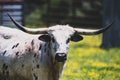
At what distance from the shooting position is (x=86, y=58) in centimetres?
1816

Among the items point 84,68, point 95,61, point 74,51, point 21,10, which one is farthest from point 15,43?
point 21,10

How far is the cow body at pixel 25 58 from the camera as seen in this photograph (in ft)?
31.9

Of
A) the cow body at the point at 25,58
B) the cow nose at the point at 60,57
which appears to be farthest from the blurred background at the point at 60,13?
the cow nose at the point at 60,57

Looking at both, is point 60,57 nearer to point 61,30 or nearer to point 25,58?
point 61,30

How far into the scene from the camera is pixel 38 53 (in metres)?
9.88

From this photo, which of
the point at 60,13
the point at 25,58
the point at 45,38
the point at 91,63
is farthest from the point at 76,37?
the point at 60,13

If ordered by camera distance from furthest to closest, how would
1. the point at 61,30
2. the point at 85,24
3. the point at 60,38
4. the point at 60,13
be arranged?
the point at 60,13 < the point at 85,24 < the point at 61,30 < the point at 60,38

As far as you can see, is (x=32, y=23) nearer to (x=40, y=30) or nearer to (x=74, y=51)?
(x=74, y=51)

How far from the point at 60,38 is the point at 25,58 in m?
0.98

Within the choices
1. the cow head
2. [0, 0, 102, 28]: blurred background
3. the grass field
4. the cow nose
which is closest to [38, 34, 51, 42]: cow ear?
the cow head

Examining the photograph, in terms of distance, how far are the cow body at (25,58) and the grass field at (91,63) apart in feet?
8.52

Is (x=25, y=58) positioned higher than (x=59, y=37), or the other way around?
(x=59, y=37)

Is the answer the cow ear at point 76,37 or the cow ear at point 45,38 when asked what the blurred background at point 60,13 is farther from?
the cow ear at point 45,38

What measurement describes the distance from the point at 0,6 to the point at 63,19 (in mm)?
6357
